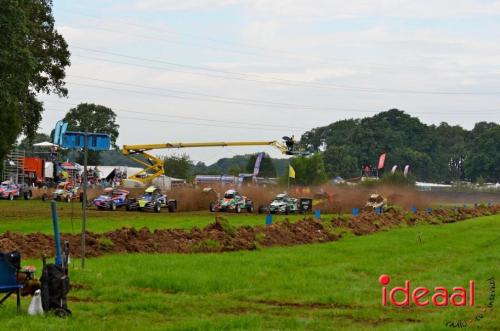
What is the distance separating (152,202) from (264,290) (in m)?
43.9

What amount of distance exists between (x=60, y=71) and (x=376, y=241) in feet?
101

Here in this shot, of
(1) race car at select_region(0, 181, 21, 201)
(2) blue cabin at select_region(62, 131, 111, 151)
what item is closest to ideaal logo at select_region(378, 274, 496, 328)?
(2) blue cabin at select_region(62, 131, 111, 151)

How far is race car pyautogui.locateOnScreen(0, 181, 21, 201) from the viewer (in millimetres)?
72188

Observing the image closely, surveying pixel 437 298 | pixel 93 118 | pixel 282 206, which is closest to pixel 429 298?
pixel 437 298

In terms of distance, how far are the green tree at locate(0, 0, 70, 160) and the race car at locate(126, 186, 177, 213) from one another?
382 inches

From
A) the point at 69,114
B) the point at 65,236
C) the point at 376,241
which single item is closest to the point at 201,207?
the point at 376,241

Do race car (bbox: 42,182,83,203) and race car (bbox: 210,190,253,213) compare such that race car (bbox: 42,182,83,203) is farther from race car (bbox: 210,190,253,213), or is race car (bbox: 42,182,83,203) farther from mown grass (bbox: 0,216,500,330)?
mown grass (bbox: 0,216,500,330)

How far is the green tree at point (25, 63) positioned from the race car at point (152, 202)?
9.71 metres

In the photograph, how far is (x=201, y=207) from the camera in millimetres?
66500

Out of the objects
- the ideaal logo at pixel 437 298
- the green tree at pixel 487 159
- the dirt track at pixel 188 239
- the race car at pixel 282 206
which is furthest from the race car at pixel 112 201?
the green tree at pixel 487 159

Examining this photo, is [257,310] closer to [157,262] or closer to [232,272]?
[232,272]

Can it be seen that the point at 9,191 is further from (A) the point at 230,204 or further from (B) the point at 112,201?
(A) the point at 230,204

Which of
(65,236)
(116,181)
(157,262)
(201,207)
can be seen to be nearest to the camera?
(157,262)

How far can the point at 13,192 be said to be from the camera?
7281 centimetres
